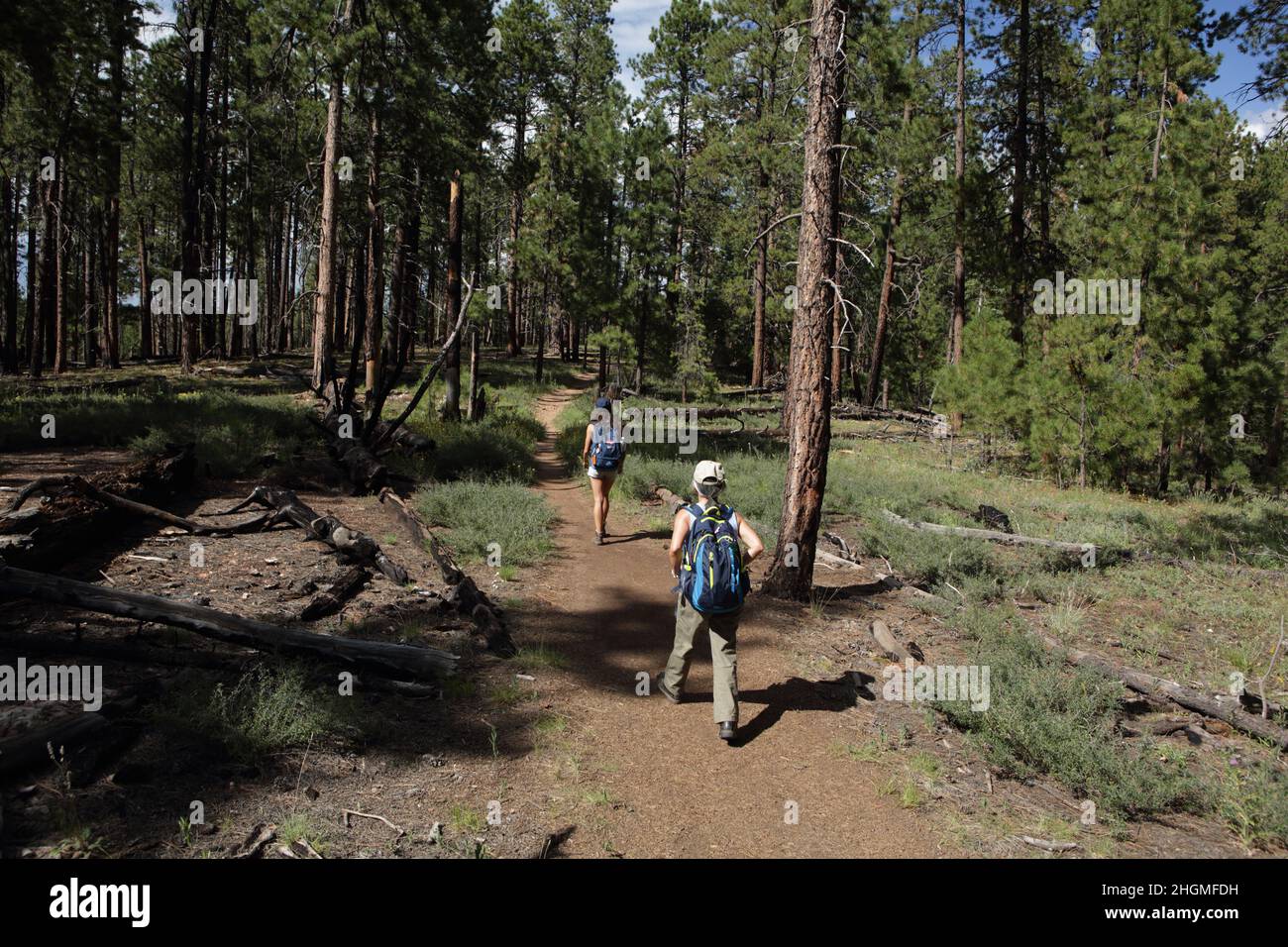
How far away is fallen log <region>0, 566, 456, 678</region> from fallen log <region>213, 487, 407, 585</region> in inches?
97.4

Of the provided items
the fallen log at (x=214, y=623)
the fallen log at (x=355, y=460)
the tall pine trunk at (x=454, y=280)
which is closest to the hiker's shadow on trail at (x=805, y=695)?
the fallen log at (x=214, y=623)

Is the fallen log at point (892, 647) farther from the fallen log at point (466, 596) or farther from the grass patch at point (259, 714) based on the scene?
the grass patch at point (259, 714)

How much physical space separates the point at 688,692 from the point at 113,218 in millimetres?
33331

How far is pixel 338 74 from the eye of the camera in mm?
17172

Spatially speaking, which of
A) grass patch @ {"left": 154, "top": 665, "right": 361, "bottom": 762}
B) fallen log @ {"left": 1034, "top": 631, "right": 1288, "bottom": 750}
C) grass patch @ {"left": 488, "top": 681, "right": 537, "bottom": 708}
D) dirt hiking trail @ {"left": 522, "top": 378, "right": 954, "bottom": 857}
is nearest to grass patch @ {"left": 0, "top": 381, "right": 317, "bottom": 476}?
dirt hiking trail @ {"left": 522, "top": 378, "right": 954, "bottom": 857}

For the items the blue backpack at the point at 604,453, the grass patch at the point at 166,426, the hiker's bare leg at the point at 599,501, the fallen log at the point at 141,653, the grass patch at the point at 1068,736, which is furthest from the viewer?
the grass patch at the point at 166,426

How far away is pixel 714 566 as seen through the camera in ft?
18.0

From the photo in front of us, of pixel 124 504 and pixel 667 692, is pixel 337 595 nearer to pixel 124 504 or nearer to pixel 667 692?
pixel 124 504

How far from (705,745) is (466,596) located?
137 inches

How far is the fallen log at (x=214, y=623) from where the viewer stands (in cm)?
587

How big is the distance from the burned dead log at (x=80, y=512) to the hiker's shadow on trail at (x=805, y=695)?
6539mm
